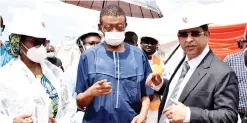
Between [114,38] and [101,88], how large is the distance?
1.68ft

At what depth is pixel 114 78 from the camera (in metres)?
3.45

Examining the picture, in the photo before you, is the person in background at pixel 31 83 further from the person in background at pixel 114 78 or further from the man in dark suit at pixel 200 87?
the man in dark suit at pixel 200 87

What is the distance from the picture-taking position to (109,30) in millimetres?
3521

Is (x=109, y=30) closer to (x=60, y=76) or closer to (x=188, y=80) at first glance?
(x=60, y=76)

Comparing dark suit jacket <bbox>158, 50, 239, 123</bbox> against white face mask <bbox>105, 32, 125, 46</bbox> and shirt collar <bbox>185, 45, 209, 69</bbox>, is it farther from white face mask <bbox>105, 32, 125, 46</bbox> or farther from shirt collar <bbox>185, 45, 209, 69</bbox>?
white face mask <bbox>105, 32, 125, 46</bbox>

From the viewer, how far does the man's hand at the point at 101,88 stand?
3.17 metres

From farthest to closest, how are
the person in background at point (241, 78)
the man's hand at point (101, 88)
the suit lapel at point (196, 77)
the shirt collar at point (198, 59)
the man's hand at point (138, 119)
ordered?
the person in background at point (241, 78) < the man's hand at point (138, 119) < the man's hand at point (101, 88) < the shirt collar at point (198, 59) < the suit lapel at point (196, 77)

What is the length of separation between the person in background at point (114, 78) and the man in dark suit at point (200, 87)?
36cm

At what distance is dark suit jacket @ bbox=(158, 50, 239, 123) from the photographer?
8.66ft

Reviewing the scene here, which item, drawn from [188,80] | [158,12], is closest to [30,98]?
[188,80]

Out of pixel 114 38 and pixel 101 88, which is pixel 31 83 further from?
pixel 114 38

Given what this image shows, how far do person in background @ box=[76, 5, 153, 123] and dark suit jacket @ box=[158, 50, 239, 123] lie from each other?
2.28ft

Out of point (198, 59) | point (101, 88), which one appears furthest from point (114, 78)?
point (198, 59)

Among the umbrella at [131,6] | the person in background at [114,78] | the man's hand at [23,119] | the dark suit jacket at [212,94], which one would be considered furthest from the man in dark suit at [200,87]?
the umbrella at [131,6]
